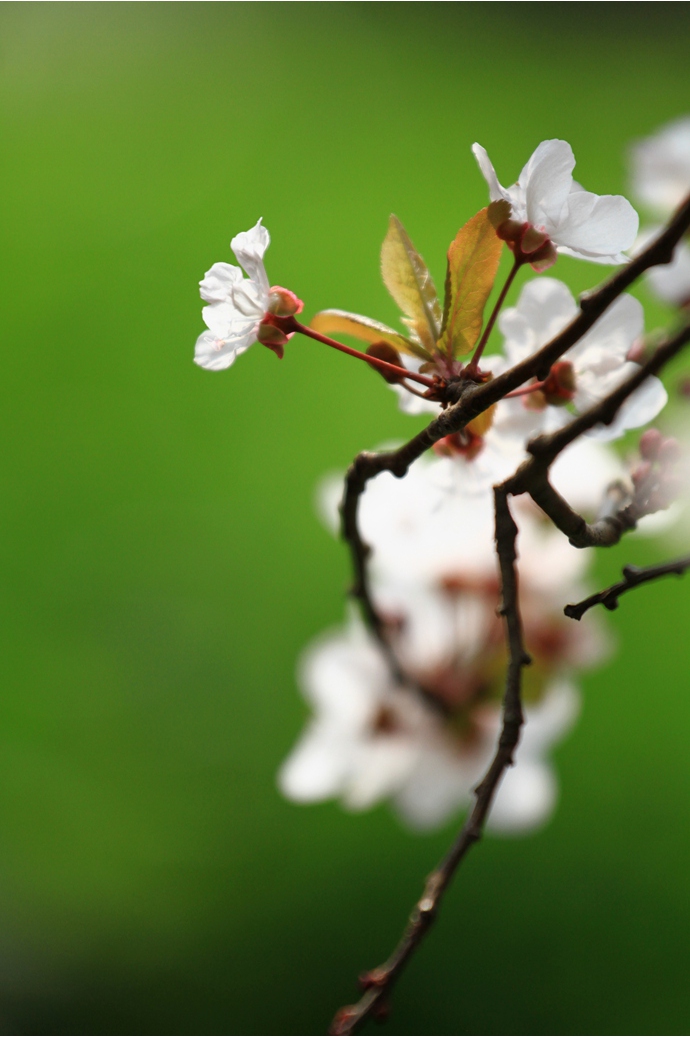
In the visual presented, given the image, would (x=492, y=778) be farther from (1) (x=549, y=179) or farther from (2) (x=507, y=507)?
(1) (x=549, y=179)

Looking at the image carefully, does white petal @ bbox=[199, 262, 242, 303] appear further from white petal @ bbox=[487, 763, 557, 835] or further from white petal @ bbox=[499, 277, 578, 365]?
white petal @ bbox=[487, 763, 557, 835]

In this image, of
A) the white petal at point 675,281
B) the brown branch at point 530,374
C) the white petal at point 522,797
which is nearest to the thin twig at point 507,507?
the brown branch at point 530,374

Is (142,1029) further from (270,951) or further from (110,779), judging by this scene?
(110,779)

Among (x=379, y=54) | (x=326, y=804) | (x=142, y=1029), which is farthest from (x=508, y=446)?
(x=379, y=54)

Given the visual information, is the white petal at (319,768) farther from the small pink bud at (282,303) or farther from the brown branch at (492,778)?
the small pink bud at (282,303)

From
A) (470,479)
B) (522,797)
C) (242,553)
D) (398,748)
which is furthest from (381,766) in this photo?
(242,553)

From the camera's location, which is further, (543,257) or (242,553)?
(242,553)
